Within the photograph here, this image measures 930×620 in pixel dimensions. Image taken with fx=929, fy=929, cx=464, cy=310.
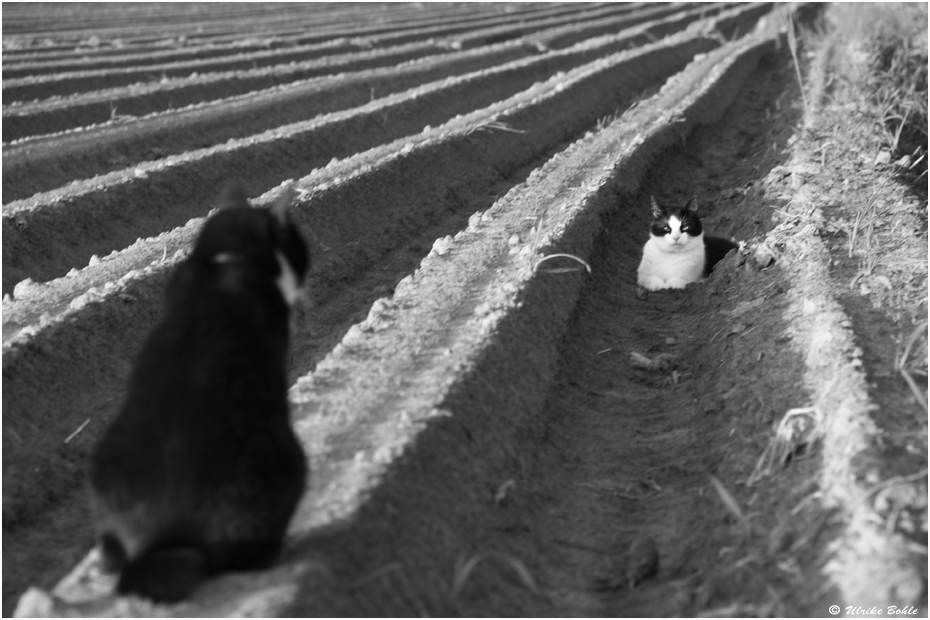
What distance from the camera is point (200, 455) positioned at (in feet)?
8.60

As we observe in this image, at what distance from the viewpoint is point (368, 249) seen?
24.0 feet

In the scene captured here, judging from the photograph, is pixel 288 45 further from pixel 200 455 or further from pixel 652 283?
pixel 200 455

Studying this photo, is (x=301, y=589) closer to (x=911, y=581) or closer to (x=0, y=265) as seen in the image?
(x=911, y=581)

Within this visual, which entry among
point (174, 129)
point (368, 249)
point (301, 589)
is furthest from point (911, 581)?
point (174, 129)

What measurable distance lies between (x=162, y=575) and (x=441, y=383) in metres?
1.84

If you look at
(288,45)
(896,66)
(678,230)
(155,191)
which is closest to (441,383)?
(678,230)

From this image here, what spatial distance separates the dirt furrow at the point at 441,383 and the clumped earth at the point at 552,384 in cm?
2

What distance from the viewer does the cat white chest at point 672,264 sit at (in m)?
6.41

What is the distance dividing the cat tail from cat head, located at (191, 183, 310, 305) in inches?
35.5

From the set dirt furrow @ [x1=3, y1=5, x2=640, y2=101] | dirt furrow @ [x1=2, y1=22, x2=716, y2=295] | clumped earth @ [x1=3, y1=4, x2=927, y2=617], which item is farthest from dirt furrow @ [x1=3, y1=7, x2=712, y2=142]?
dirt furrow @ [x1=2, y1=22, x2=716, y2=295]

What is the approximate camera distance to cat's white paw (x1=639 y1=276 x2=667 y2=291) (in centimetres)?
647

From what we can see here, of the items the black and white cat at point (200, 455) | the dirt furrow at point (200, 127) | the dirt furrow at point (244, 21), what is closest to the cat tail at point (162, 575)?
the black and white cat at point (200, 455)

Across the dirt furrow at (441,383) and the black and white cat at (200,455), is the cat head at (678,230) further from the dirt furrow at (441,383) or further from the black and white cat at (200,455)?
the black and white cat at (200,455)

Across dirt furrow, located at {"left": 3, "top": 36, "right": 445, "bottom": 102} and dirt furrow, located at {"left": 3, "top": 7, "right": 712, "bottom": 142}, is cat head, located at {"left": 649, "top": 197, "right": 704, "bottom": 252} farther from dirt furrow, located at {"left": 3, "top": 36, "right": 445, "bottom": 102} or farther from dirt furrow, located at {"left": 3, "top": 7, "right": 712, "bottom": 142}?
dirt furrow, located at {"left": 3, "top": 36, "right": 445, "bottom": 102}
